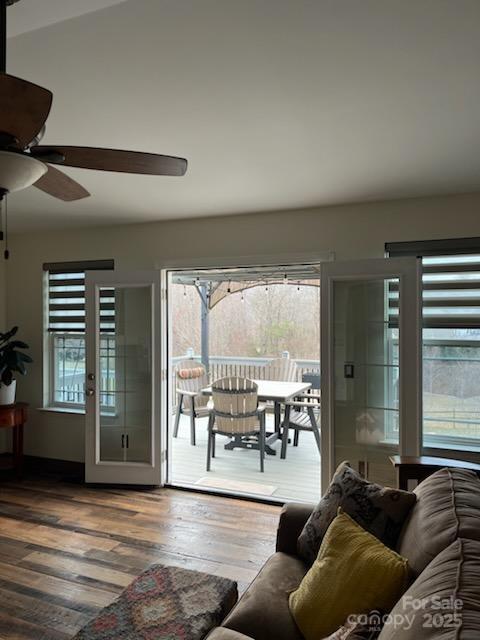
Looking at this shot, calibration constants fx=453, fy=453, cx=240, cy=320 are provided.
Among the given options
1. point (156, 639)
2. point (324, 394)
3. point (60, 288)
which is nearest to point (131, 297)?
point (60, 288)

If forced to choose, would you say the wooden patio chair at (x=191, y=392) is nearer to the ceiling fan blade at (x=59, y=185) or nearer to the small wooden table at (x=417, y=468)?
the small wooden table at (x=417, y=468)

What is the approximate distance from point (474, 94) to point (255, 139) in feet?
3.56

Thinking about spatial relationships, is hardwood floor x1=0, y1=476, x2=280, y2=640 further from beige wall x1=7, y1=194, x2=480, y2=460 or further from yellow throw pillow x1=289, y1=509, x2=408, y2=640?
yellow throw pillow x1=289, y1=509, x2=408, y2=640

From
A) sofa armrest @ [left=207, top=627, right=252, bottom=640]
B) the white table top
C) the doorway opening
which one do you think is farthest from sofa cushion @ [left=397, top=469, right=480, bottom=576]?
the white table top

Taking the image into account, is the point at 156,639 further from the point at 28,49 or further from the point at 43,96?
the point at 28,49

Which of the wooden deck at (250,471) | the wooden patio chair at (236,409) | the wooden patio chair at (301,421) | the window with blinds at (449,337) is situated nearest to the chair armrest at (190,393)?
the wooden deck at (250,471)

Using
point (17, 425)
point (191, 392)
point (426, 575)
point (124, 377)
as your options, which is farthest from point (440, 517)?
point (191, 392)

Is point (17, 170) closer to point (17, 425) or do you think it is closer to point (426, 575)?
Answer: point (426, 575)

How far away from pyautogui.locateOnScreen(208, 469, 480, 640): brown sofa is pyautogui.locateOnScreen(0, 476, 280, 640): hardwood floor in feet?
3.16

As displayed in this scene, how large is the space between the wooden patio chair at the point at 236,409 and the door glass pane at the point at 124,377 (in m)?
0.90

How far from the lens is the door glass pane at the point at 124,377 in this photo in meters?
4.39

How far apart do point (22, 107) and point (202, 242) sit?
295cm

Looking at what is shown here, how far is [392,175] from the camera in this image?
301 cm

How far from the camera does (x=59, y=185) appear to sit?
80.7 inches
